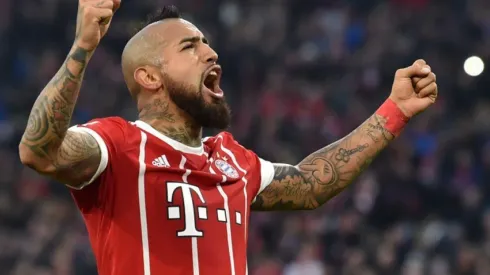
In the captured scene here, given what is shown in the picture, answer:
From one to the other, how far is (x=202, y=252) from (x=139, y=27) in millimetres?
1012

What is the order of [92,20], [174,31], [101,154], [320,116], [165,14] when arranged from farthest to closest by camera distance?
[320,116] < [165,14] < [174,31] < [101,154] < [92,20]

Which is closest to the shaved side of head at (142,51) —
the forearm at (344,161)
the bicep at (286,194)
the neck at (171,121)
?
the neck at (171,121)

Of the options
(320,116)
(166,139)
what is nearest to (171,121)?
(166,139)

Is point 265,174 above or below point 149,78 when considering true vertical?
below

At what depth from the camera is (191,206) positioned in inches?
151

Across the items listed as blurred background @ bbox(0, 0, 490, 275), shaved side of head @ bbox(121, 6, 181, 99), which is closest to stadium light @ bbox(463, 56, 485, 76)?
blurred background @ bbox(0, 0, 490, 275)

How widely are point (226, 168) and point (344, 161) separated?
1.82 ft

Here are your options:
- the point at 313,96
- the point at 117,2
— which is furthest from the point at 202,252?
the point at 313,96

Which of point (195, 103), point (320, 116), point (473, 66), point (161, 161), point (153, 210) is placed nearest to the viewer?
point (153, 210)

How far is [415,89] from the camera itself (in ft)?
14.4

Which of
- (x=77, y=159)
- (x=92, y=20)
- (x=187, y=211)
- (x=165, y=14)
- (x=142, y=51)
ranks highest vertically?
(x=165, y=14)

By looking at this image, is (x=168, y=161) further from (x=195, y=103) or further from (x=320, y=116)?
(x=320, y=116)

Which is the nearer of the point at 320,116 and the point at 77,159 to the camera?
the point at 77,159

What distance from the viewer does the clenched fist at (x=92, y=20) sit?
3.32 metres
